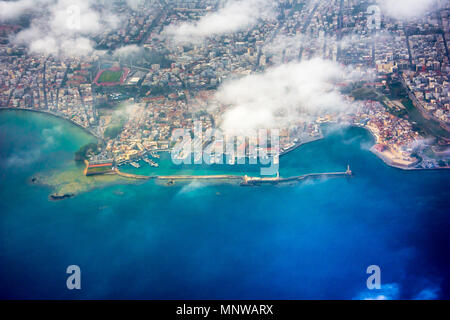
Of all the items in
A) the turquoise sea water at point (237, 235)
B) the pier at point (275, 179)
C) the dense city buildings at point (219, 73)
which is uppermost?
the dense city buildings at point (219, 73)

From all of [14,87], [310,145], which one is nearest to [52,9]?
[14,87]

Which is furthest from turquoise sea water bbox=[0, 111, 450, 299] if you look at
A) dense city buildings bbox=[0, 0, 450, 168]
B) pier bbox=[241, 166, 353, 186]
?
dense city buildings bbox=[0, 0, 450, 168]

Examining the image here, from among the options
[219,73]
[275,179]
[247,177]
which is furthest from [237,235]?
[219,73]

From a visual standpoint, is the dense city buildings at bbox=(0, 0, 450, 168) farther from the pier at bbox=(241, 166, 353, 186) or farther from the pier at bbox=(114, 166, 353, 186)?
the pier at bbox=(241, 166, 353, 186)

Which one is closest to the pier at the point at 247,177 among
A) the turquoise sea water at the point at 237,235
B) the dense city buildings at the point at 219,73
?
the turquoise sea water at the point at 237,235

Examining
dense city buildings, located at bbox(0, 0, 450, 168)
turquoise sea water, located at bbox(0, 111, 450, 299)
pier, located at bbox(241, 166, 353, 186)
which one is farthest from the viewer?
dense city buildings, located at bbox(0, 0, 450, 168)

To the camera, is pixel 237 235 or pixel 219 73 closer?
pixel 237 235

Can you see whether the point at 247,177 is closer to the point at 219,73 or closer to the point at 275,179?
the point at 275,179

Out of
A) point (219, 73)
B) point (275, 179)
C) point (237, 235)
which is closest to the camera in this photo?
point (237, 235)

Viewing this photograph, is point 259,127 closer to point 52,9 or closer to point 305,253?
point 305,253

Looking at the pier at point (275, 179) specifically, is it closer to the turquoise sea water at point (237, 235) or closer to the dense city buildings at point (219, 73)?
the turquoise sea water at point (237, 235)
